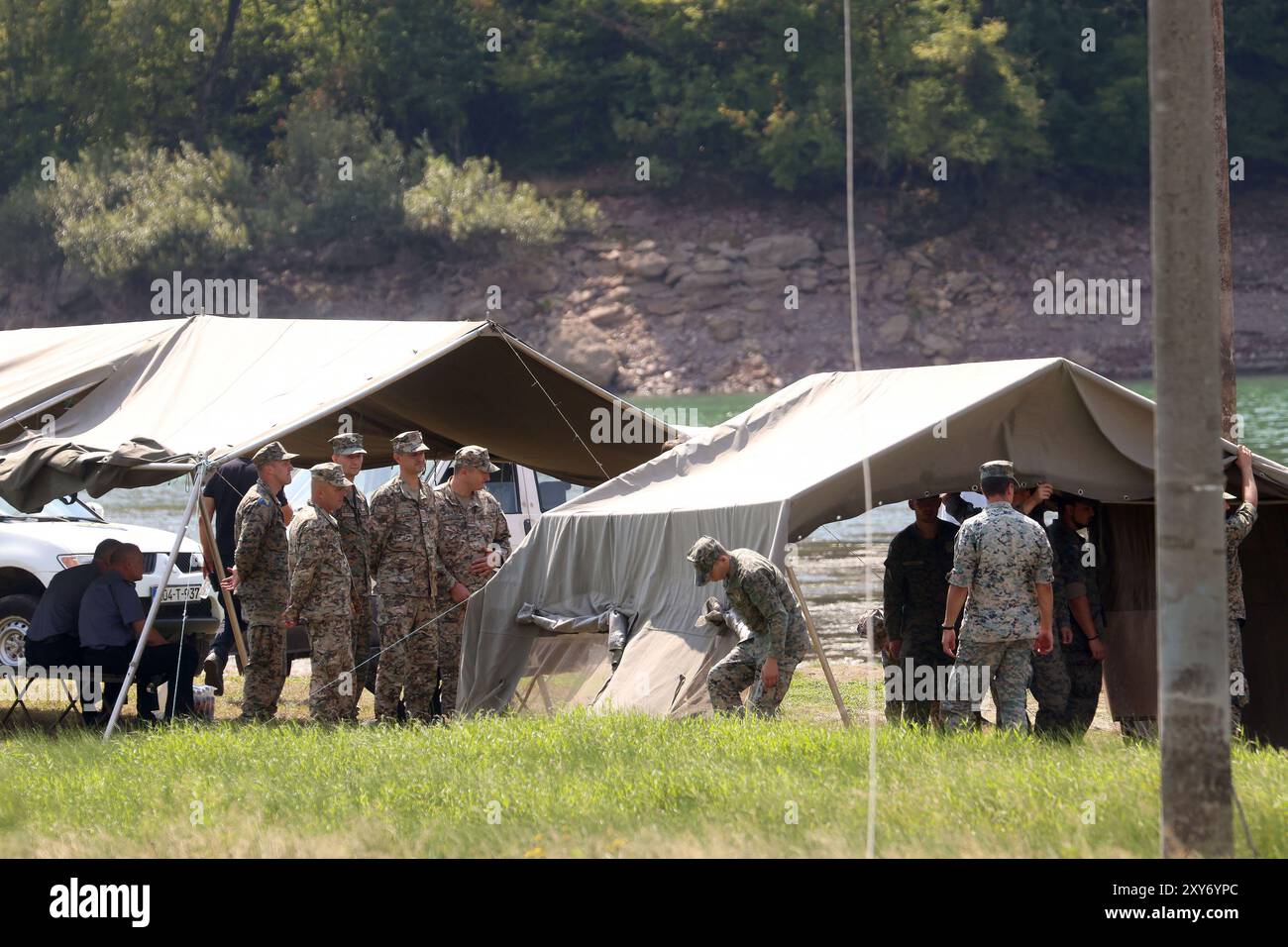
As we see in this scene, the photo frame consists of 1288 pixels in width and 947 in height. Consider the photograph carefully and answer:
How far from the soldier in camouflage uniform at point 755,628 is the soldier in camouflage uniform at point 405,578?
2364 mm

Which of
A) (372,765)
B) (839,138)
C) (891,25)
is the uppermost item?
(891,25)

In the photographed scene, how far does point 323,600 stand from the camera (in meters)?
11.4

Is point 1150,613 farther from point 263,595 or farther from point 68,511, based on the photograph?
point 68,511

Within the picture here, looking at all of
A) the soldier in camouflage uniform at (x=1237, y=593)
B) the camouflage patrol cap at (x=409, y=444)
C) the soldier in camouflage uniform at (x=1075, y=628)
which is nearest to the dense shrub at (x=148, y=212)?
the camouflage patrol cap at (x=409, y=444)

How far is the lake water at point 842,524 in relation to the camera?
838 inches

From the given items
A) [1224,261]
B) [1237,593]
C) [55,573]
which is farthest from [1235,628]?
[55,573]

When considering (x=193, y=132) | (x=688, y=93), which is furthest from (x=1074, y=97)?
(x=193, y=132)

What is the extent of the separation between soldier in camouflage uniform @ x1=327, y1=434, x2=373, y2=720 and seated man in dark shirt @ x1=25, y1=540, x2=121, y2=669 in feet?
4.90

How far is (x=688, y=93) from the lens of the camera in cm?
7144

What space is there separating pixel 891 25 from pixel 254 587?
6219cm

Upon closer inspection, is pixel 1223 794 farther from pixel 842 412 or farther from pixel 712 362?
pixel 712 362

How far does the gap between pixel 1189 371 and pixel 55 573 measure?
31.9 feet
